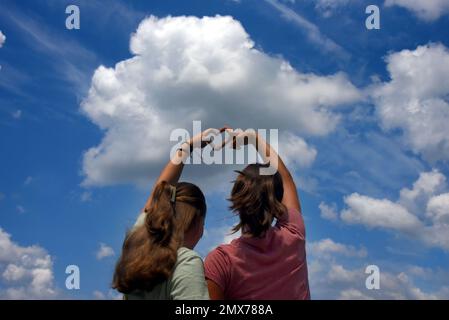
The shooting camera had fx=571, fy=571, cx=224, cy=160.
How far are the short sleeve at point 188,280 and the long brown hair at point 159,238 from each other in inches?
3.3

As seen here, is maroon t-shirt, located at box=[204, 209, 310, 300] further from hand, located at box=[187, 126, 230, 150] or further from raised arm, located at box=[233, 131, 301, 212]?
hand, located at box=[187, 126, 230, 150]

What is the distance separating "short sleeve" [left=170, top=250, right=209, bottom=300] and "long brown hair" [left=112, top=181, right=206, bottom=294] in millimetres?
84

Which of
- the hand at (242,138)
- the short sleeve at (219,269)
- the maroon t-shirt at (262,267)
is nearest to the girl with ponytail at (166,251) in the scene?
the short sleeve at (219,269)

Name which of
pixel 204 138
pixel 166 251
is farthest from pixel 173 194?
pixel 204 138

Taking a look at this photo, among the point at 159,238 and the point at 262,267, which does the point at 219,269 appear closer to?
the point at 262,267

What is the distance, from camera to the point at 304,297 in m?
6.36

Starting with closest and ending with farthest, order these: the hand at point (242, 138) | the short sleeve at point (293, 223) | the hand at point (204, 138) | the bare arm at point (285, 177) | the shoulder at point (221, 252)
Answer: the shoulder at point (221, 252) < the short sleeve at point (293, 223) < the bare arm at point (285, 177) < the hand at point (204, 138) < the hand at point (242, 138)

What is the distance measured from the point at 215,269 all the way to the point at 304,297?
42.5 inches

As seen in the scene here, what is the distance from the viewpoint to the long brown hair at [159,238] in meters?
5.37

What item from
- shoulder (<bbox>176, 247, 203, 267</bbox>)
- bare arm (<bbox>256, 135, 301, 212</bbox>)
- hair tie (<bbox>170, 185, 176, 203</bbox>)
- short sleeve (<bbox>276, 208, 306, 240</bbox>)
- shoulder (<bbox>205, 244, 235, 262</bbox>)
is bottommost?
Answer: shoulder (<bbox>176, 247, 203, 267</bbox>)

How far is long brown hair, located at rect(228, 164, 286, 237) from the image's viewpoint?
6.30 m

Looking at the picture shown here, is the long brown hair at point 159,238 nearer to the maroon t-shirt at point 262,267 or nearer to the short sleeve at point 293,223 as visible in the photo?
the maroon t-shirt at point 262,267

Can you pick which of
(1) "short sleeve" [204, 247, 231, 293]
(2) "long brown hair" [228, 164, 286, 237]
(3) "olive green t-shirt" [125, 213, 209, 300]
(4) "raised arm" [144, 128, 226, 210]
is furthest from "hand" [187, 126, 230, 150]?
(3) "olive green t-shirt" [125, 213, 209, 300]
